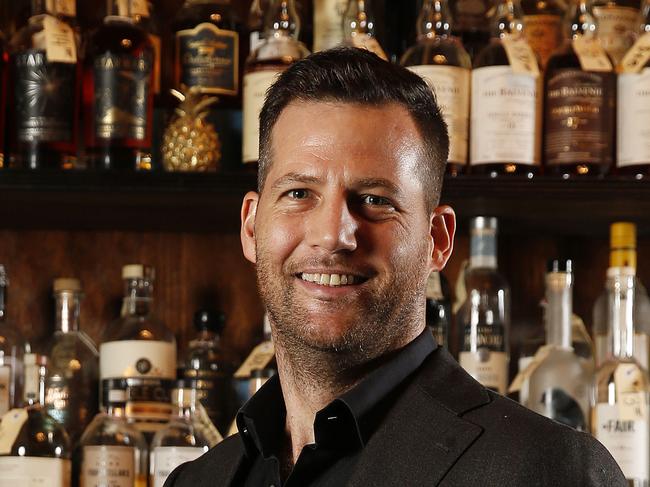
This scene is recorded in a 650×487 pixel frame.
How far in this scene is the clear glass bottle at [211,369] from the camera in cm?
186

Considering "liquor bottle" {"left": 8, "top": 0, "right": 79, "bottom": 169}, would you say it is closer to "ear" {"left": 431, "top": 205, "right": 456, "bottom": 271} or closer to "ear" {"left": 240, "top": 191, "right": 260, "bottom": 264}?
"ear" {"left": 240, "top": 191, "right": 260, "bottom": 264}

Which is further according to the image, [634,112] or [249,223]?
[634,112]

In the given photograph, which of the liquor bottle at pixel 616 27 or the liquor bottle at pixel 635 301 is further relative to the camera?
the liquor bottle at pixel 616 27

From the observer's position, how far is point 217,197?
68.7 inches

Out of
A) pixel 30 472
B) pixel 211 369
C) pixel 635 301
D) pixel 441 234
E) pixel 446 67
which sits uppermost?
pixel 446 67

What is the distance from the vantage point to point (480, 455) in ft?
3.58

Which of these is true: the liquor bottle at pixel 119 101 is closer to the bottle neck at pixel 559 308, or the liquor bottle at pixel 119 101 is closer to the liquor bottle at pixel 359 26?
the liquor bottle at pixel 359 26

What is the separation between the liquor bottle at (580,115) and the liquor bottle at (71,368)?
27.5 inches

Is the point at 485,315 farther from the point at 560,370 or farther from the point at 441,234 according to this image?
the point at 441,234

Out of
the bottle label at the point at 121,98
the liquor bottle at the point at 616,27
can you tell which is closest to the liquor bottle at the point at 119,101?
the bottle label at the point at 121,98

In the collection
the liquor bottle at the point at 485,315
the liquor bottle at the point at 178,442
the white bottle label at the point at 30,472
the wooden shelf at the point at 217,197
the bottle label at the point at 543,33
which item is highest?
the bottle label at the point at 543,33

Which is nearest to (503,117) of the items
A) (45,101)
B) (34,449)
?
(45,101)

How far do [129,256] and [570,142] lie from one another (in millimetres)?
673

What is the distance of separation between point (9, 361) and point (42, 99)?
14.6 inches
